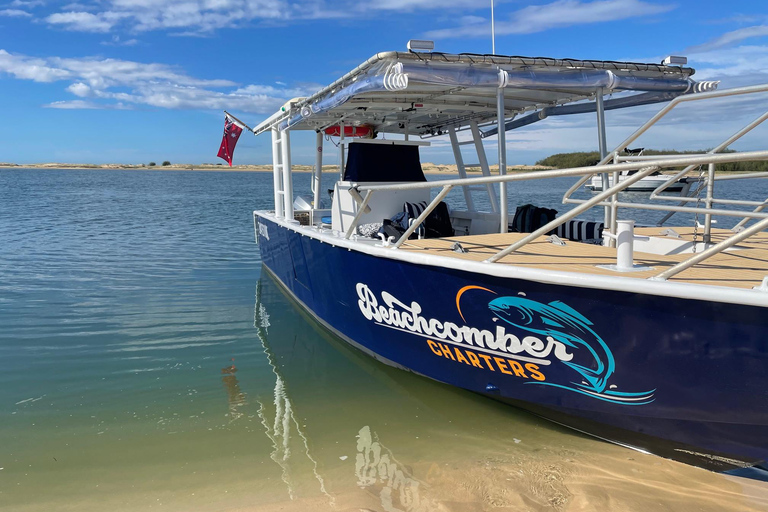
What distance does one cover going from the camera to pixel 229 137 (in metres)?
10.7

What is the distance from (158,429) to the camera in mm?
4738

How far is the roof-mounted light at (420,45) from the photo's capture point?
494 centimetres

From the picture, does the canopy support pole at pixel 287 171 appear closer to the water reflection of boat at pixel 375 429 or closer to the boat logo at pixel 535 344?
the water reflection of boat at pixel 375 429

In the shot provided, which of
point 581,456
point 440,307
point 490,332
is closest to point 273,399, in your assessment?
point 440,307

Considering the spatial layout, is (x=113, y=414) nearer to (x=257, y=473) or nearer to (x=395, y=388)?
(x=257, y=473)

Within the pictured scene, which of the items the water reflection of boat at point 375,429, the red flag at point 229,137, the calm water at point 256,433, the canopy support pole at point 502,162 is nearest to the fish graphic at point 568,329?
the calm water at point 256,433

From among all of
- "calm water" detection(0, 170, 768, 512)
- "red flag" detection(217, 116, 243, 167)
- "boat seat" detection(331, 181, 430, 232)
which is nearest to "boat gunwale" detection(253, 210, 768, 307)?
"calm water" detection(0, 170, 768, 512)

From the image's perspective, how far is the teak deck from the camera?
3542 millimetres

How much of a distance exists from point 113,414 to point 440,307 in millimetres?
3334

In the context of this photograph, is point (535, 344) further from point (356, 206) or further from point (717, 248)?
point (356, 206)

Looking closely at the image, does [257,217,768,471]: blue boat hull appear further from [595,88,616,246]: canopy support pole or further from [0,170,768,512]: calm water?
[595,88,616,246]: canopy support pole

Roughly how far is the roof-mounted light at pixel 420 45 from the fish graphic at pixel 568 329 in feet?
8.37

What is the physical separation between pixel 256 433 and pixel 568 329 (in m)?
2.85

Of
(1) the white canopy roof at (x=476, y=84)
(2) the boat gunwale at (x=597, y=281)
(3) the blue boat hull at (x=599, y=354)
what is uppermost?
(1) the white canopy roof at (x=476, y=84)
